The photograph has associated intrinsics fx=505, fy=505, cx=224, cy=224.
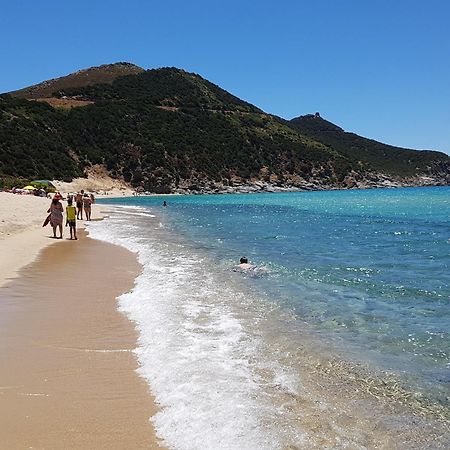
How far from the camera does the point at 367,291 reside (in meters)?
10.1

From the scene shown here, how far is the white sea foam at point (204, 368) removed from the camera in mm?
4105

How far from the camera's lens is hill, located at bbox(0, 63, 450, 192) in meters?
85.8

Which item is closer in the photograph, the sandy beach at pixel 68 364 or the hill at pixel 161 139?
the sandy beach at pixel 68 364

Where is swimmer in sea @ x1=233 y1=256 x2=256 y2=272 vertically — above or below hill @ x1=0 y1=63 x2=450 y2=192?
below

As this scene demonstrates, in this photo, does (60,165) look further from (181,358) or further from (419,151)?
(419,151)

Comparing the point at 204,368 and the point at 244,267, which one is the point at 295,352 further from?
the point at 244,267

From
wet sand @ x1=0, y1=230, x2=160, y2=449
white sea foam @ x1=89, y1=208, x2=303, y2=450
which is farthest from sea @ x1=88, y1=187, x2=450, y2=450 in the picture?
wet sand @ x1=0, y1=230, x2=160, y2=449

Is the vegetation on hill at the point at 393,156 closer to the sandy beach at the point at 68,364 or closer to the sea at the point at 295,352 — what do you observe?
the sea at the point at 295,352

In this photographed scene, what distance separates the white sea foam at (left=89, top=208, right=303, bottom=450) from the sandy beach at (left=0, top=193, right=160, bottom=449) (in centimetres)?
22

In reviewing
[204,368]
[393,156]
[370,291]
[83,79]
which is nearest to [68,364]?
[204,368]

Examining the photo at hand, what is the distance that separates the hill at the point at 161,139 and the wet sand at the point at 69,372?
67.2 m

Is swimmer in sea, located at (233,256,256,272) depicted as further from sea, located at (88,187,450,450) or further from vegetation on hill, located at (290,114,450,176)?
vegetation on hill, located at (290,114,450,176)

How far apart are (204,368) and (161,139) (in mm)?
101280

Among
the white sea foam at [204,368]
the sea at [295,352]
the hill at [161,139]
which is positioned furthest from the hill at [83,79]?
the white sea foam at [204,368]
